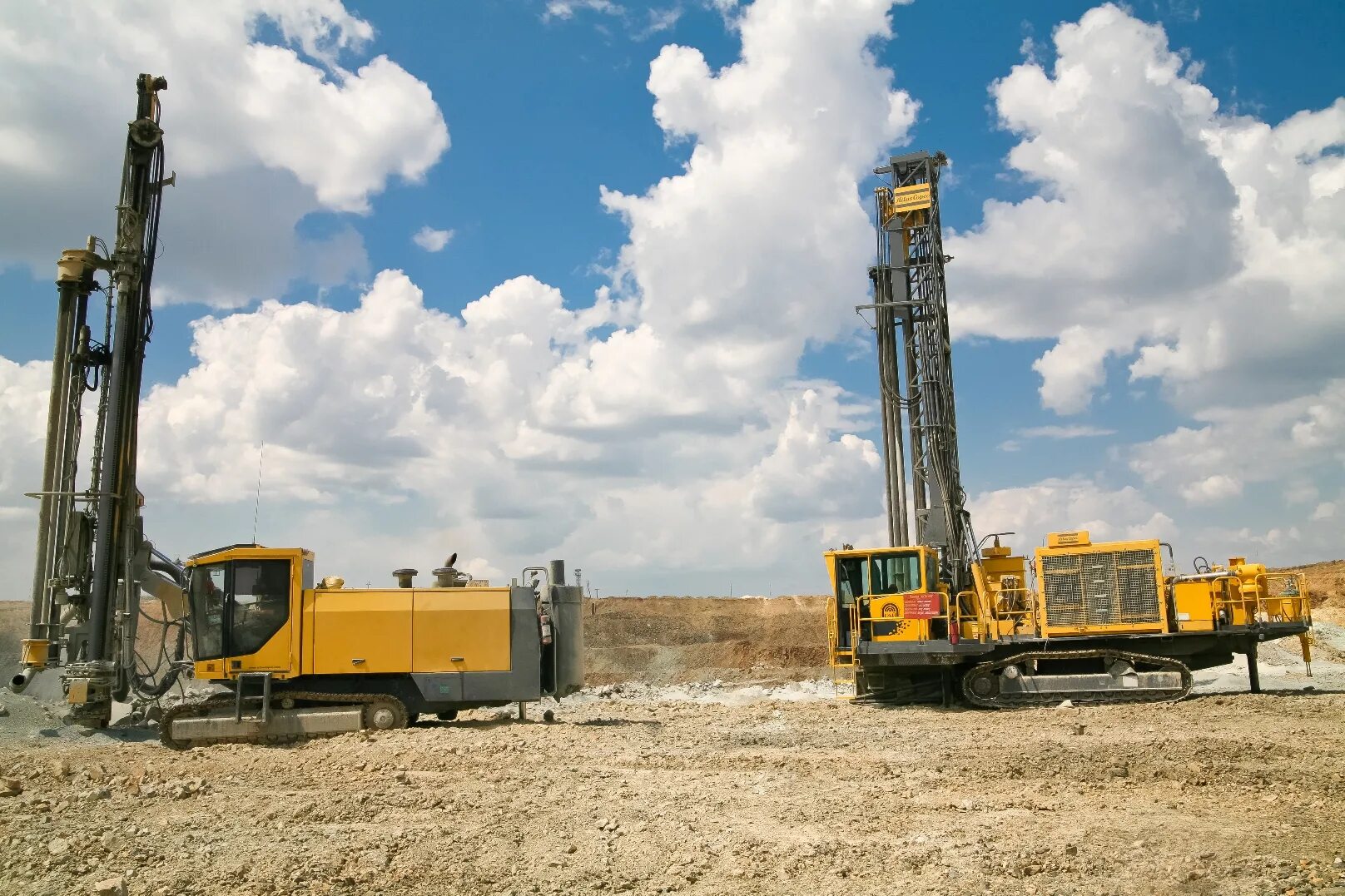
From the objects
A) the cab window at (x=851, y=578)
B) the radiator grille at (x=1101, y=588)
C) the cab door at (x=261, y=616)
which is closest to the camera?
the cab door at (x=261, y=616)

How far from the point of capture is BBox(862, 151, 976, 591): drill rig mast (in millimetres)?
20922

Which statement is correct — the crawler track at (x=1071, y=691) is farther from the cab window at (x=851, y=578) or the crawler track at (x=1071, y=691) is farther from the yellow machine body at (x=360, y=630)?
the yellow machine body at (x=360, y=630)

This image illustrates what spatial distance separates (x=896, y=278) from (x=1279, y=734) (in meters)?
11.8

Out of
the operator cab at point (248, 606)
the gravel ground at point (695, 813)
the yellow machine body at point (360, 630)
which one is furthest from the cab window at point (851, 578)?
the operator cab at point (248, 606)

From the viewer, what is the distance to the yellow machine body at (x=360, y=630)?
1388cm

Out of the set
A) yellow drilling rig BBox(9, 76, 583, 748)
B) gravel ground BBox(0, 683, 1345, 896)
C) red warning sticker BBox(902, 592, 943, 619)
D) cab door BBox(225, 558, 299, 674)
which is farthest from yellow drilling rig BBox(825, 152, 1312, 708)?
cab door BBox(225, 558, 299, 674)

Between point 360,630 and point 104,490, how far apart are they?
4.20 meters

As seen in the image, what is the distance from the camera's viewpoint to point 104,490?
1464 cm

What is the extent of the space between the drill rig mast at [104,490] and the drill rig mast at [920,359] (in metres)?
13.5

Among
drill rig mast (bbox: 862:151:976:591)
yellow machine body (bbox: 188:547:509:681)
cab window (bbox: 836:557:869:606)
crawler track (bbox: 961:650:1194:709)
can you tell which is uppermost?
drill rig mast (bbox: 862:151:976:591)

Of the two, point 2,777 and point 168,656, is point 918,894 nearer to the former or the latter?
A: point 2,777

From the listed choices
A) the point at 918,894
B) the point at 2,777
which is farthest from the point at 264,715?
the point at 918,894

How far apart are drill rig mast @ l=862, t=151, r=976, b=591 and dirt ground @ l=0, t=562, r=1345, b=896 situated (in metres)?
5.91

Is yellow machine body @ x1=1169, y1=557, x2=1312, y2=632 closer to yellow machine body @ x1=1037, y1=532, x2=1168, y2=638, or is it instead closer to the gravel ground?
yellow machine body @ x1=1037, y1=532, x2=1168, y2=638
